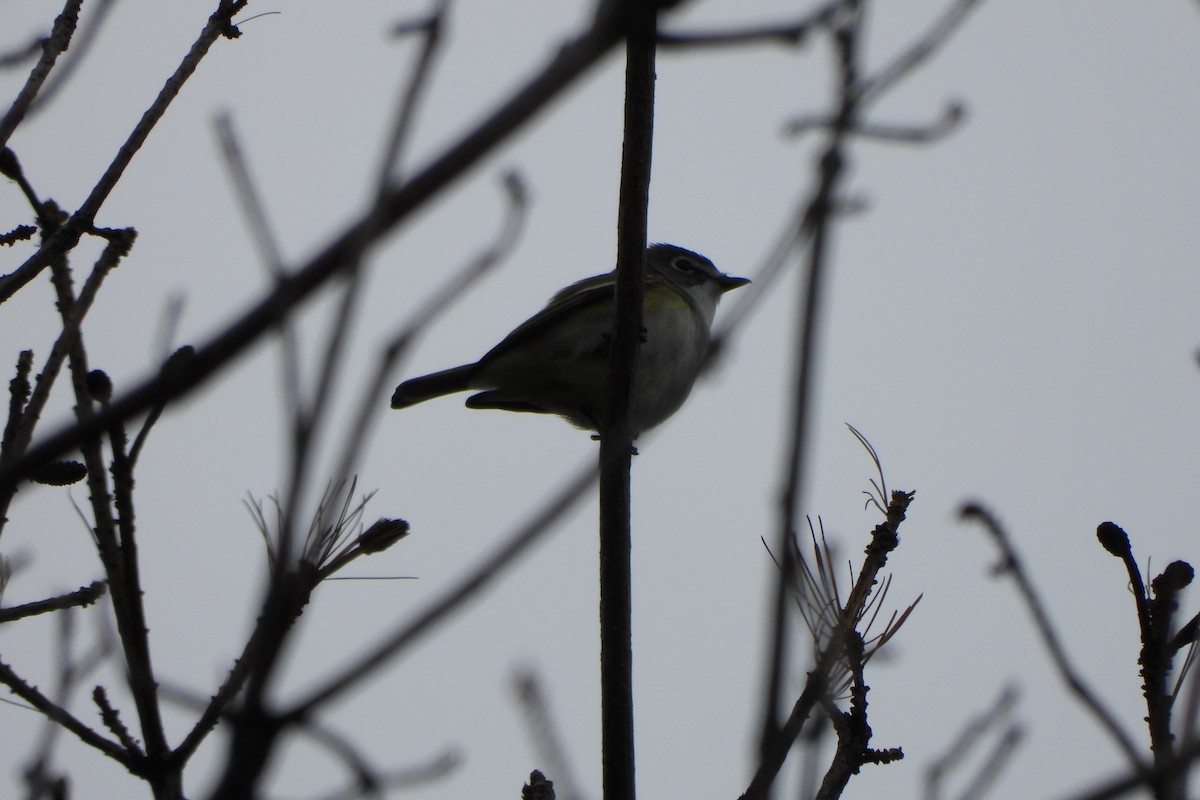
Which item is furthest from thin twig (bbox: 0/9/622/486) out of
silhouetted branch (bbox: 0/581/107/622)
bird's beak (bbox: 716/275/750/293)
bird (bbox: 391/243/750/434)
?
bird's beak (bbox: 716/275/750/293)

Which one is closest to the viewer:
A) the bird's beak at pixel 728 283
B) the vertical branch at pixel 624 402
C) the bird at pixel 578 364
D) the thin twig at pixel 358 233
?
the thin twig at pixel 358 233

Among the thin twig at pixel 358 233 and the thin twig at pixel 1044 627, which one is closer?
the thin twig at pixel 358 233

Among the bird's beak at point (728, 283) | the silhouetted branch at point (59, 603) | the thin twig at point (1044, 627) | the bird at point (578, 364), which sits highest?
the bird's beak at point (728, 283)

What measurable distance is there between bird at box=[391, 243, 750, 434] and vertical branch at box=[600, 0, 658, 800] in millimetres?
2658

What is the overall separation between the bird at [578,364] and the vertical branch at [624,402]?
8.72ft

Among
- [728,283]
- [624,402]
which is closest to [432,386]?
[728,283]

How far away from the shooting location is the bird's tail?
294 inches

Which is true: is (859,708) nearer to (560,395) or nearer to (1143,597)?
(1143,597)

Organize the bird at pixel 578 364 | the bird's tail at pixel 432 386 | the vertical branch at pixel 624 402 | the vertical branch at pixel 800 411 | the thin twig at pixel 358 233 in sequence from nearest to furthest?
the thin twig at pixel 358 233 < the vertical branch at pixel 800 411 < the vertical branch at pixel 624 402 < the bird at pixel 578 364 < the bird's tail at pixel 432 386

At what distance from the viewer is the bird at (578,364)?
702cm

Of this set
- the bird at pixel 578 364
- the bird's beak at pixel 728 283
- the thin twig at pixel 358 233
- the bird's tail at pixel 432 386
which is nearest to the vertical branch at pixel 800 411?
the thin twig at pixel 358 233

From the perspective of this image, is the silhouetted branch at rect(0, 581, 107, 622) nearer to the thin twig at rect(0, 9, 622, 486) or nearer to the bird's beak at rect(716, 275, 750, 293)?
the thin twig at rect(0, 9, 622, 486)

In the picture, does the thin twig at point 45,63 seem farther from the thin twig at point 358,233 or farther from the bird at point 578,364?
the bird at point 578,364

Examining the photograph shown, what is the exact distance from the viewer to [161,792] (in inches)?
98.3
